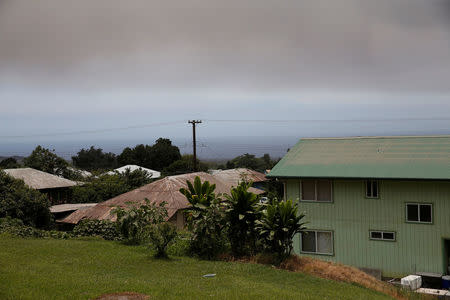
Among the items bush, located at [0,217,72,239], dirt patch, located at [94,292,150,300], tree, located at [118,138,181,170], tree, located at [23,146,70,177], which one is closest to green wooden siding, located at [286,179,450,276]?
bush, located at [0,217,72,239]

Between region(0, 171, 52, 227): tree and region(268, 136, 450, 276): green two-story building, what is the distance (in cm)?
1773

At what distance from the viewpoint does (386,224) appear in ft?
73.6

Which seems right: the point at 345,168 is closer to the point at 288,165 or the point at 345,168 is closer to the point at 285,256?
the point at 288,165

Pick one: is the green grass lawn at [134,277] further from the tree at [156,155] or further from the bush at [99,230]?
the tree at [156,155]

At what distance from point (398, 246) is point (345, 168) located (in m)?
4.25

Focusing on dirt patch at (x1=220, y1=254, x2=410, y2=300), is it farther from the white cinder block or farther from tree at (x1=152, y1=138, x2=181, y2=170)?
tree at (x1=152, y1=138, x2=181, y2=170)

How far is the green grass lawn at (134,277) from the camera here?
12117 millimetres

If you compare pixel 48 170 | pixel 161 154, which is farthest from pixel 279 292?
pixel 161 154

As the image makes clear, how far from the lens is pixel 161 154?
94.4 meters

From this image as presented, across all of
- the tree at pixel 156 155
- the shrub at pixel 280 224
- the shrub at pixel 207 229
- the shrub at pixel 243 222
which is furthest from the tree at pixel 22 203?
the tree at pixel 156 155

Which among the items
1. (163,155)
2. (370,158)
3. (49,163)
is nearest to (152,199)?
(370,158)

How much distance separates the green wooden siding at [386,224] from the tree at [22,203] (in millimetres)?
18563

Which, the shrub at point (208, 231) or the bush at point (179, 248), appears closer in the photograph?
the shrub at point (208, 231)

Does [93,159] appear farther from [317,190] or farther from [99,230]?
[317,190]
